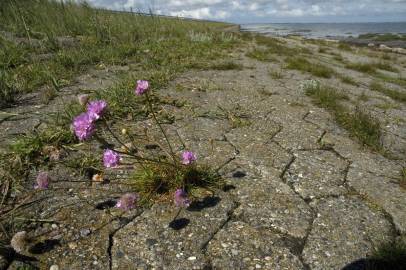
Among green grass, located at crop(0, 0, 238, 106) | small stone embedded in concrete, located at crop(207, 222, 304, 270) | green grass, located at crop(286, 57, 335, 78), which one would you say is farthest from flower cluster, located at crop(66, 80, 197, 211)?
green grass, located at crop(286, 57, 335, 78)

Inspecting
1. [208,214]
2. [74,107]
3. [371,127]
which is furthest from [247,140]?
[74,107]

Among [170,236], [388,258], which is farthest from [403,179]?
[170,236]

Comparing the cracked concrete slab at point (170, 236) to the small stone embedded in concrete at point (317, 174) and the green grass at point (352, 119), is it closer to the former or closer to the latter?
the small stone embedded in concrete at point (317, 174)

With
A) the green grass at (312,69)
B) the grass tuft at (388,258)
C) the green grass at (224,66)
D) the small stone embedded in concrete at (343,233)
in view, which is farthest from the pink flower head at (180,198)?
the green grass at (312,69)

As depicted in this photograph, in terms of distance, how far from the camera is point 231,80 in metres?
→ 5.54

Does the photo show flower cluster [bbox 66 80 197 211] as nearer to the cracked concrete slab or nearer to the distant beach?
the cracked concrete slab

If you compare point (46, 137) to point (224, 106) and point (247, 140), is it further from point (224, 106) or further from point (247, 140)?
point (224, 106)

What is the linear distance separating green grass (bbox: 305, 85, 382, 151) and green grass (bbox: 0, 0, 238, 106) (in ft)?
8.14

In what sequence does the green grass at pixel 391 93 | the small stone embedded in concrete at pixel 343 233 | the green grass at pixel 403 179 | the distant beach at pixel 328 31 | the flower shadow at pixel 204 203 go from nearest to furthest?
the small stone embedded in concrete at pixel 343 233
the flower shadow at pixel 204 203
the green grass at pixel 403 179
the green grass at pixel 391 93
the distant beach at pixel 328 31

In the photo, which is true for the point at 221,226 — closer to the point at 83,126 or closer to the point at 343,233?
the point at 343,233

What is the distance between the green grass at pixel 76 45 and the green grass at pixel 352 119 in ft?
8.14

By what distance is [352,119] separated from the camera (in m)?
3.84

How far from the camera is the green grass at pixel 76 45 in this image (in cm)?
469

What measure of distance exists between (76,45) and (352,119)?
17.9 feet
